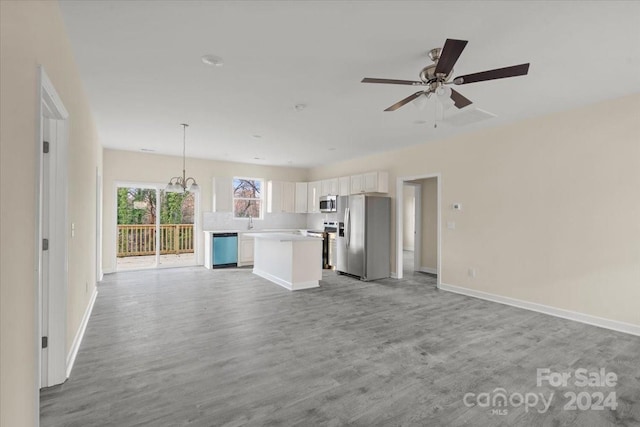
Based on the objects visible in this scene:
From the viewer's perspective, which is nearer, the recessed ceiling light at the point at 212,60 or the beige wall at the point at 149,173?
the recessed ceiling light at the point at 212,60

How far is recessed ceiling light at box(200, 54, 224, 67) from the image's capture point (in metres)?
2.74

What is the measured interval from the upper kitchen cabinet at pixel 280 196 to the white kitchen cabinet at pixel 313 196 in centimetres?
44

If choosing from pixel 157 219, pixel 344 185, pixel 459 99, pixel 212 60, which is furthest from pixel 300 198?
pixel 459 99

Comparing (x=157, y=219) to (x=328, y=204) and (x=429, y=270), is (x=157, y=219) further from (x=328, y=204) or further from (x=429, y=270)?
(x=429, y=270)

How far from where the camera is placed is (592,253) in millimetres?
3771

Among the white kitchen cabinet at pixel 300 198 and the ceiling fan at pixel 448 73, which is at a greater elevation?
the ceiling fan at pixel 448 73

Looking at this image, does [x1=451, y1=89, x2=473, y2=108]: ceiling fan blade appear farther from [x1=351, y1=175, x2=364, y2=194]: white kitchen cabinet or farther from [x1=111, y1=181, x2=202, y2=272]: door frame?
[x1=111, y1=181, x2=202, y2=272]: door frame

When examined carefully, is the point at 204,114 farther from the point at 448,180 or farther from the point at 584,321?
the point at 584,321

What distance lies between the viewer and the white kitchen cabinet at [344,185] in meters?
7.32

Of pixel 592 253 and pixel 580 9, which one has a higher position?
pixel 580 9

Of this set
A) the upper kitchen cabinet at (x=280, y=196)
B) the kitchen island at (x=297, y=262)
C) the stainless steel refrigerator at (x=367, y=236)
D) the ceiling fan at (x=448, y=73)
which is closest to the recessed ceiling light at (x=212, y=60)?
the ceiling fan at (x=448, y=73)

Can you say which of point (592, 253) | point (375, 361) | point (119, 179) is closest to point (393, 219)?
point (592, 253)

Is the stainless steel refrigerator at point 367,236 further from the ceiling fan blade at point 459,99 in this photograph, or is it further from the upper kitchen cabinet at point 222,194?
the ceiling fan blade at point 459,99

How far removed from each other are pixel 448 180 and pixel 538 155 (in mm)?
1422
